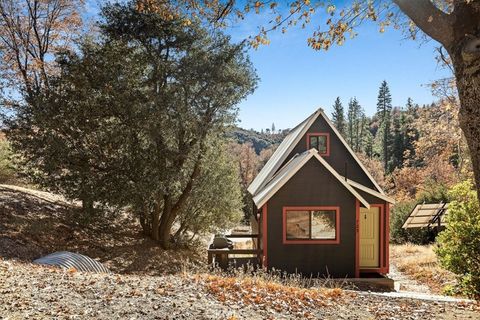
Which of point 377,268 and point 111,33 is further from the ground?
point 111,33

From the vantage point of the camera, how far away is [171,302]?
5336 millimetres

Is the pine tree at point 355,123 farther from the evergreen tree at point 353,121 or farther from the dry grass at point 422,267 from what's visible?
the dry grass at point 422,267

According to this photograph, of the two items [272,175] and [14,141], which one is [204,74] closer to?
[272,175]

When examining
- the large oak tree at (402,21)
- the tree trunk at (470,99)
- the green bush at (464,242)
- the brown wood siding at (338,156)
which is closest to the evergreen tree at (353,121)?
the brown wood siding at (338,156)

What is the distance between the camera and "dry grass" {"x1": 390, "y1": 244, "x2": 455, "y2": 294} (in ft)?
39.9

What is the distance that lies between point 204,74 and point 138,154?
394cm

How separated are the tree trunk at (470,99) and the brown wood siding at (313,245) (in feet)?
28.6

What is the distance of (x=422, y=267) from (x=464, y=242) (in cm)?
647

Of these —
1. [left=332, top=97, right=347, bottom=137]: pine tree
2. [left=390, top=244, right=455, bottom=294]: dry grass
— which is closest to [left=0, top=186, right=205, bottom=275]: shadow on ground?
[left=390, top=244, right=455, bottom=294]: dry grass

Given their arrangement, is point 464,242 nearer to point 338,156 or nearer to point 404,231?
point 338,156

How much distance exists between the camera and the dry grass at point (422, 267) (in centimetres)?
1217

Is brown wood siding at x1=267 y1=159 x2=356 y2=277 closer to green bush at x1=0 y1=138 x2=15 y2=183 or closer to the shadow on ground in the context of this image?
the shadow on ground

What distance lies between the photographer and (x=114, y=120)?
13.5 meters

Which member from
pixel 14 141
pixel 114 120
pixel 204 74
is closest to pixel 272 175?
pixel 204 74
